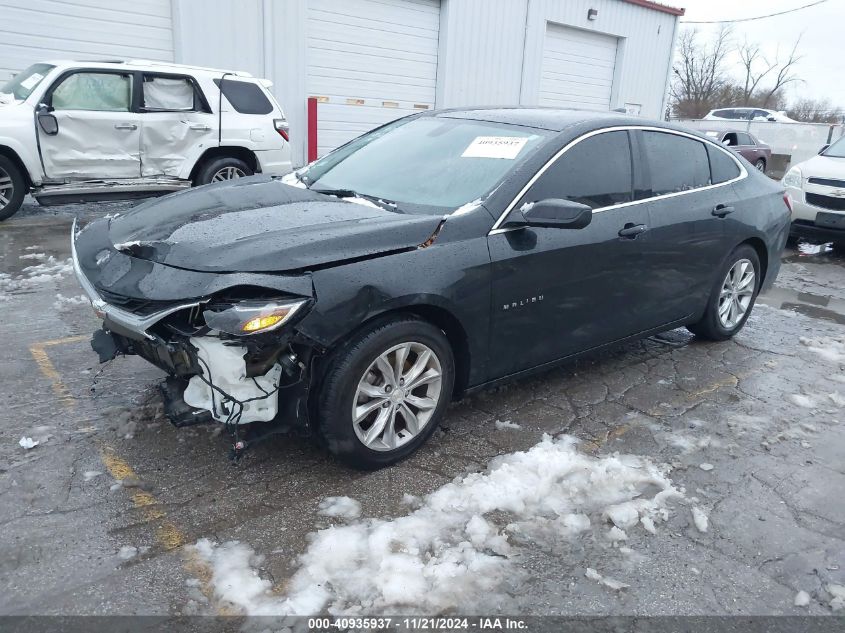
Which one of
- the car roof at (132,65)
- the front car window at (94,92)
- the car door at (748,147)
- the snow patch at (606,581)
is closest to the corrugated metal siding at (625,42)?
the car door at (748,147)

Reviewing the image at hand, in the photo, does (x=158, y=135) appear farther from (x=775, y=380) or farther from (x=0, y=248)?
(x=775, y=380)

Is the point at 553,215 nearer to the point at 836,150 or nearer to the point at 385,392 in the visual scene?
the point at 385,392

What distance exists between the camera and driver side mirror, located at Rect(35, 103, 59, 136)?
7.87m

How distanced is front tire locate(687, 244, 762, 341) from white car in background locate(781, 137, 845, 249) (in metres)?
4.40

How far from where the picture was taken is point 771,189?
17.1 ft

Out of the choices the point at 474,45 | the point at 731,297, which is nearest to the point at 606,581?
the point at 731,297

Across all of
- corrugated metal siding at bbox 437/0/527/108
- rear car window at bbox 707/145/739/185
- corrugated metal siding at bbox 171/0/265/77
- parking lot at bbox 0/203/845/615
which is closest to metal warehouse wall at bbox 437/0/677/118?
corrugated metal siding at bbox 437/0/527/108

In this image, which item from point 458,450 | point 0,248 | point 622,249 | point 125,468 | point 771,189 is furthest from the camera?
point 0,248

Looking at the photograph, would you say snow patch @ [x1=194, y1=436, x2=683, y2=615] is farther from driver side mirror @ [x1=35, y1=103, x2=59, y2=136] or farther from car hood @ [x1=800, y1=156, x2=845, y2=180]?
car hood @ [x1=800, y1=156, x2=845, y2=180]

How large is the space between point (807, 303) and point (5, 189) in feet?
29.0

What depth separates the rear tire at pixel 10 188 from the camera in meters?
7.83

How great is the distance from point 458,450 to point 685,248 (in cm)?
209

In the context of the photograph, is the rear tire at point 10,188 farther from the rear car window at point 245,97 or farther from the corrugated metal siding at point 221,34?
the corrugated metal siding at point 221,34

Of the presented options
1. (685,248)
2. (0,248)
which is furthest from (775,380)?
(0,248)
